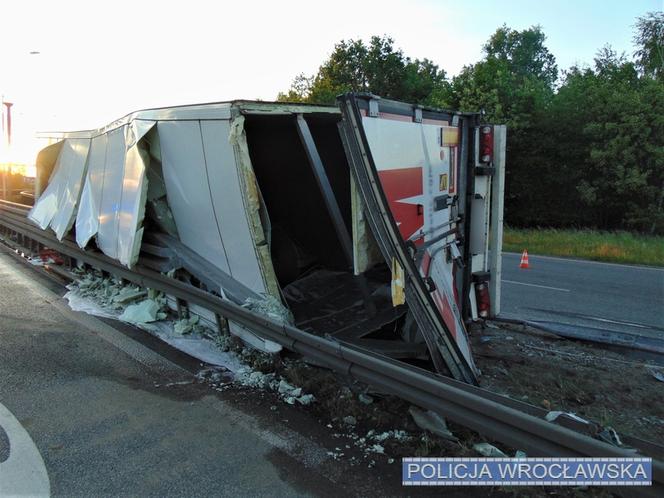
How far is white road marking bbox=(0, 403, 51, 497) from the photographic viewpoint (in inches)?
101

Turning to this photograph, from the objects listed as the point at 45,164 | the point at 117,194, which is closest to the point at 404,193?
the point at 117,194

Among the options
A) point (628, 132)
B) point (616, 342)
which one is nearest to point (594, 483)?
point (616, 342)

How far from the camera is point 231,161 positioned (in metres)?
3.98

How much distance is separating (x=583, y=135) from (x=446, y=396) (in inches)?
998

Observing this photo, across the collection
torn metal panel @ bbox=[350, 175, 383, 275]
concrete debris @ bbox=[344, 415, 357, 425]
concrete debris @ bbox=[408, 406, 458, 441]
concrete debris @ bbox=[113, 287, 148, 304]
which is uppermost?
torn metal panel @ bbox=[350, 175, 383, 275]

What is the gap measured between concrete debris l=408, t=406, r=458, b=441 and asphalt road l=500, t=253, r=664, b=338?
2865 mm

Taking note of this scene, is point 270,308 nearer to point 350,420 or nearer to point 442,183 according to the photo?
point 350,420

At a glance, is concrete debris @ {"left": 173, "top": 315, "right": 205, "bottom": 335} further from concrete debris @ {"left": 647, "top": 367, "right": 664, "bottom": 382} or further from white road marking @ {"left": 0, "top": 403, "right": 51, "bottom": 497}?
concrete debris @ {"left": 647, "top": 367, "right": 664, "bottom": 382}

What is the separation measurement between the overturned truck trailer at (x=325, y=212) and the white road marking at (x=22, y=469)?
5.74ft

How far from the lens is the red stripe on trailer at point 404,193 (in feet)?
11.2

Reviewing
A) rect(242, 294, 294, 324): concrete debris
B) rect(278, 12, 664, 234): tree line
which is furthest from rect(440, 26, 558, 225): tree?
rect(242, 294, 294, 324): concrete debris

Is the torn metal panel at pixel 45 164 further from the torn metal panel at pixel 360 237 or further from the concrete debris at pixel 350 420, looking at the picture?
the concrete debris at pixel 350 420

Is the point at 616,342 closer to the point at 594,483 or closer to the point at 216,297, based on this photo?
the point at 594,483

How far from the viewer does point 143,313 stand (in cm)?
537
